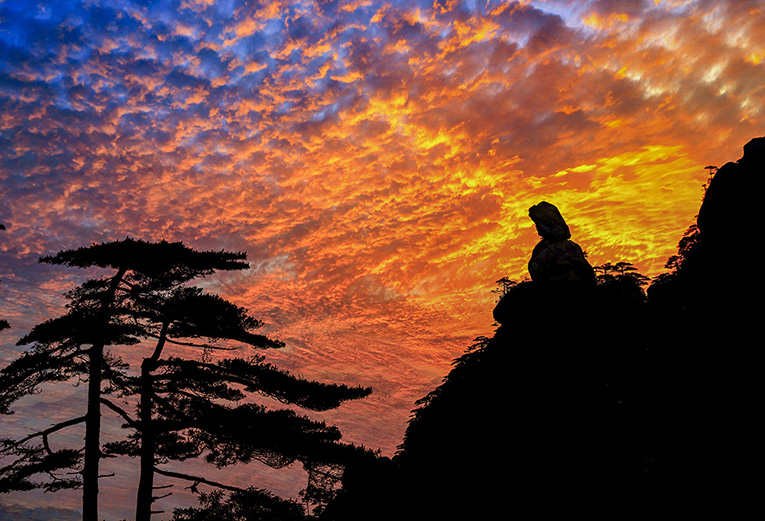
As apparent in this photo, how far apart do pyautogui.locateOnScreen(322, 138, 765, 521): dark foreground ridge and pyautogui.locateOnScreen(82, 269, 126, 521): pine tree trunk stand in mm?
7846

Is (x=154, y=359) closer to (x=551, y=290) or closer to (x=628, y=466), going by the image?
(x=628, y=466)

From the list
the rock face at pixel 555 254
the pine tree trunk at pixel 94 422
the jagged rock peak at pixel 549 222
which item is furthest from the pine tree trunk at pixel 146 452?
the jagged rock peak at pixel 549 222

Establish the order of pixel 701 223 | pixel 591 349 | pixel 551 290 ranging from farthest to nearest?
1. pixel 551 290
2. pixel 591 349
3. pixel 701 223

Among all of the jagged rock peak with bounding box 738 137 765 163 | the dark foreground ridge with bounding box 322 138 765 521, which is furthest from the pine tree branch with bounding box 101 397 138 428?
the jagged rock peak with bounding box 738 137 765 163

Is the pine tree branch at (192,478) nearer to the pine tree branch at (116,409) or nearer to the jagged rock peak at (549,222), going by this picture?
the pine tree branch at (116,409)

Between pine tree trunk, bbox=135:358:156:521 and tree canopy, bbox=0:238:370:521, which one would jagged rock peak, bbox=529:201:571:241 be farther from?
pine tree trunk, bbox=135:358:156:521

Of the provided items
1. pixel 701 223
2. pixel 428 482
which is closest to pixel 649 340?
pixel 701 223

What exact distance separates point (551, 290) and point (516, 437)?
755 cm

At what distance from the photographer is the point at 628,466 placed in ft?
30.8

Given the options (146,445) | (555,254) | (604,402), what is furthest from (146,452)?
(555,254)

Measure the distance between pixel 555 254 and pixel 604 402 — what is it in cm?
858

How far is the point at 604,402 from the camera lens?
38.7 ft

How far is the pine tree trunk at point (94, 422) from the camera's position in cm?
1245

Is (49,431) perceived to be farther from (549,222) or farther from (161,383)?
(549,222)
